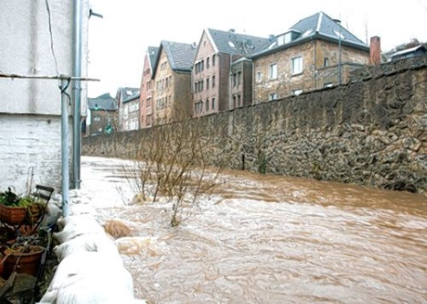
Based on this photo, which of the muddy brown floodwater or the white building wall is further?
the white building wall

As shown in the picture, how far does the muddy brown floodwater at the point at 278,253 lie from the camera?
2.78 metres

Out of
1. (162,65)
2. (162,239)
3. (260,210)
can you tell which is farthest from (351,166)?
(162,65)

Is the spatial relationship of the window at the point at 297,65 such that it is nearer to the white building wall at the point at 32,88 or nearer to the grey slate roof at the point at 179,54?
the grey slate roof at the point at 179,54

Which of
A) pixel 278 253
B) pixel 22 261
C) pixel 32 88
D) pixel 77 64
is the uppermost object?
pixel 77 64

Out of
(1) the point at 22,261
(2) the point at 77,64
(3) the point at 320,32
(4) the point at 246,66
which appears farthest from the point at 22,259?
(4) the point at 246,66

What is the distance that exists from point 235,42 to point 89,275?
111 ft

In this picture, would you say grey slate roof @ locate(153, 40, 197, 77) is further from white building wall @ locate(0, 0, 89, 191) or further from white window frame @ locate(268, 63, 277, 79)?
white building wall @ locate(0, 0, 89, 191)

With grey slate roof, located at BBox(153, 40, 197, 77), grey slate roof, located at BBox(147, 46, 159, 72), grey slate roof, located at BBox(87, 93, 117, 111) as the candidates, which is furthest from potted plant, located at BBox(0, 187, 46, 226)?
grey slate roof, located at BBox(87, 93, 117, 111)

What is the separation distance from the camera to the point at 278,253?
371 centimetres

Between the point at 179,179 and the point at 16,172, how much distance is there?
2.36 m

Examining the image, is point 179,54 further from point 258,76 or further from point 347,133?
point 347,133

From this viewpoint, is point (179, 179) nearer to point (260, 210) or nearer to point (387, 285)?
point (260, 210)

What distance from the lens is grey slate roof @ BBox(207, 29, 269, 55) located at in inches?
1292

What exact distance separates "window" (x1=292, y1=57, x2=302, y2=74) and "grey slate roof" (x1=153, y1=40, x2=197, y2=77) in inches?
619
